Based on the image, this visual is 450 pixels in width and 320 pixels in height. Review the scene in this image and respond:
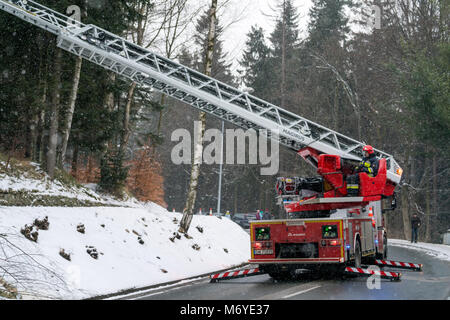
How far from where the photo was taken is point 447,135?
90.5 feet

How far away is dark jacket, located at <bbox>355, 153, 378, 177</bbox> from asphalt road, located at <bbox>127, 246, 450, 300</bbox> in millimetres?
2739

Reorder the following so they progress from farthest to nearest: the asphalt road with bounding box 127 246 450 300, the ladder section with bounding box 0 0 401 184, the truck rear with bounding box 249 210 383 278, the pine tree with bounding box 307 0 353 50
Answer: the pine tree with bounding box 307 0 353 50 < the ladder section with bounding box 0 0 401 184 < the truck rear with bounding box 249 210 383 278 < the asphalt road with bounding box 127 246 450 300

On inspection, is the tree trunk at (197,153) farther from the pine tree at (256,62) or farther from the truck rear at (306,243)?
the pine tree at (256,62)

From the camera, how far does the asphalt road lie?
34.1 feet

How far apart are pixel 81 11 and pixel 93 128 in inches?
225

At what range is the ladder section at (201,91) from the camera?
14156mm

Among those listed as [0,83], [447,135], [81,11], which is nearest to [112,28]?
[81,11]

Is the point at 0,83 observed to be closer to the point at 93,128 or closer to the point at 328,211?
the point at 93,128

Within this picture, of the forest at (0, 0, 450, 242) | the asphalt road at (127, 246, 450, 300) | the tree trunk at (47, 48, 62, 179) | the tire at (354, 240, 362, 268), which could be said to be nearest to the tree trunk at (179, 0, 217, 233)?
the forest at (0, 0, 450, 242)

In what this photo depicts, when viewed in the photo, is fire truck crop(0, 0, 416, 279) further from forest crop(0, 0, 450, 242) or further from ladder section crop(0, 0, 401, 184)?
forest crop(0, 0, 450, 242)

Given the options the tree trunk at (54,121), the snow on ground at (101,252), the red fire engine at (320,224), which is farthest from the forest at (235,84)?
the red fire engine at (320,224)

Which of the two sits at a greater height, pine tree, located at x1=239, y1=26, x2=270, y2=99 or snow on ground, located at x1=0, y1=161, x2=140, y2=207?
pine tree, located at x1=239, y1=26, x2=270, y2=99

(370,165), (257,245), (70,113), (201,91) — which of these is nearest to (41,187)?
(70,113)

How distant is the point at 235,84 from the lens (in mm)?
62188
